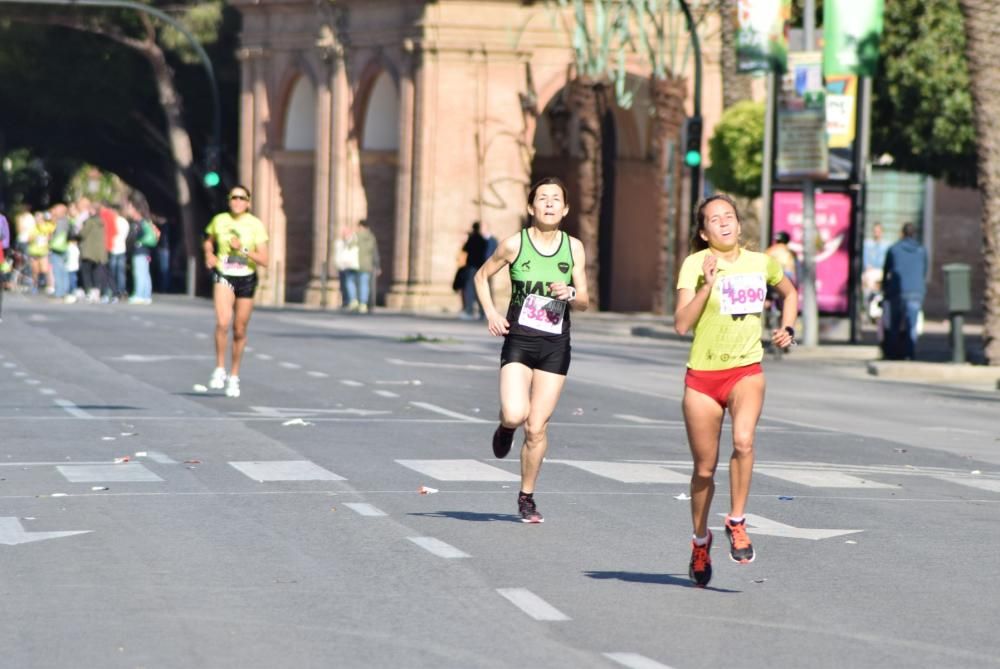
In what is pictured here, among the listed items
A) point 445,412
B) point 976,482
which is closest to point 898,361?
point 445,412

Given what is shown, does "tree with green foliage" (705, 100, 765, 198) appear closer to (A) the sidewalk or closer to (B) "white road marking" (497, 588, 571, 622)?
(A) the sidewalk

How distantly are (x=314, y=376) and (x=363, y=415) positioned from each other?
5.33 metres

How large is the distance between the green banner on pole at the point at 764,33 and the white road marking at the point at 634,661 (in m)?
25.7

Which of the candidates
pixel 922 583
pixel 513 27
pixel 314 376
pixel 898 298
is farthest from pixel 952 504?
pixel 513 27

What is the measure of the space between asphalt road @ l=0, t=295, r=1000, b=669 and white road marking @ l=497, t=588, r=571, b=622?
0.02 m

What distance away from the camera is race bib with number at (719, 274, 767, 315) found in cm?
970

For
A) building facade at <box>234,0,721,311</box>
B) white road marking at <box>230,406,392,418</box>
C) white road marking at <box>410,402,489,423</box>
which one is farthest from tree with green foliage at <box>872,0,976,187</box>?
white road marking at <box>230,406,392,418</box>

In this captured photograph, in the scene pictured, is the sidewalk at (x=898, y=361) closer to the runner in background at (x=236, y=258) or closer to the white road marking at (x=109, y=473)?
the runner in background at (x=236, y=258)

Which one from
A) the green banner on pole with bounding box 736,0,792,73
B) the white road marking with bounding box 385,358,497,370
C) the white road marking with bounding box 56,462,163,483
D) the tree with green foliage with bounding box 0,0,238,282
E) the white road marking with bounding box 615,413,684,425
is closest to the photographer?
the white road marking with bounding box 56,462,163,483

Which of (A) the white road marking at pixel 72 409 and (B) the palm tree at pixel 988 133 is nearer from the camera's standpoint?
(A) the white road marking at pixel 72 409

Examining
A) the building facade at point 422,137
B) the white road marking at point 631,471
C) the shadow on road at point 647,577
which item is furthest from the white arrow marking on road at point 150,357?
the building facade at point 422,137

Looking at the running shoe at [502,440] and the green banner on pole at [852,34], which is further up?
the green banner on pole at [852,34]

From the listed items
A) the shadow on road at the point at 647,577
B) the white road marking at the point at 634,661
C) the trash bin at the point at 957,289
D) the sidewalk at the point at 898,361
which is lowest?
the sidewalk at the point at 898,361

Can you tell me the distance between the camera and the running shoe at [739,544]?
957cm
